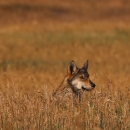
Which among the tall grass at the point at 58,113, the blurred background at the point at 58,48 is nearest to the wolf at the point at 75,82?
the tall grass at the point at 58,113

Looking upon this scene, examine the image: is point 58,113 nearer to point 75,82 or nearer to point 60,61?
point 75,82

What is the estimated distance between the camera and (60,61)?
30219 millimetres

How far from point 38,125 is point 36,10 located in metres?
49.4

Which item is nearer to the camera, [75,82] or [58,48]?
[75,82]

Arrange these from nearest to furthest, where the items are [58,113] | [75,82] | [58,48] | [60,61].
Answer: [58,113], [75,82], [60,61], [58,48]

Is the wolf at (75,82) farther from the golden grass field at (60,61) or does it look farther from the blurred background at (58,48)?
the blurred background at (58,48)

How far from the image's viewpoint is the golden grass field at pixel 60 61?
32.6 ft

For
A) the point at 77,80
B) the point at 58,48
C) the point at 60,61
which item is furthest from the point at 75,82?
the point at 58,48

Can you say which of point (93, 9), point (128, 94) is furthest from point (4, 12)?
point (128, 94)

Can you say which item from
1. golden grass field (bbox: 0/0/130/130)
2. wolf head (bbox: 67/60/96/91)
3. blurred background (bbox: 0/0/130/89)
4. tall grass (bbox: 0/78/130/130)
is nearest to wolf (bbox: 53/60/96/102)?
wolf head (bbox: 67/60/96/91)

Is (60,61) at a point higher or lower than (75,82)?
higher

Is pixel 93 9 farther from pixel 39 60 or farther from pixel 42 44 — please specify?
pixel 39 60

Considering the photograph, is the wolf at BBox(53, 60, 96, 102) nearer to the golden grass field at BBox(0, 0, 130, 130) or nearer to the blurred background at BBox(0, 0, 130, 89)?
the golden grass field at BBox(0, 0, 130, 130)

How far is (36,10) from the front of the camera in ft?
192
